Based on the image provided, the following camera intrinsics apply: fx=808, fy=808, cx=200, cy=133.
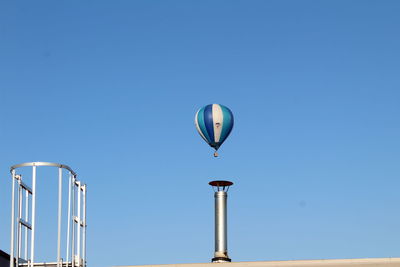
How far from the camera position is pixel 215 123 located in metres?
45.0

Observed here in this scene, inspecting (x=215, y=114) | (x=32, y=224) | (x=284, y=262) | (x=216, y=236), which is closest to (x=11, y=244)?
(x=32, y=224)

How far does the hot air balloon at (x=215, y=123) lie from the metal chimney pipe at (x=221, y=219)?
9.78m

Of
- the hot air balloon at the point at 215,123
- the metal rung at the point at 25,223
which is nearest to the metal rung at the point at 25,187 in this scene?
the metal rung at the point at 25,223

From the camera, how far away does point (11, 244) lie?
17781 mm

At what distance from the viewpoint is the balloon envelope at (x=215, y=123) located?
44.9 metres

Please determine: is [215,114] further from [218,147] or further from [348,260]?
[348,260]

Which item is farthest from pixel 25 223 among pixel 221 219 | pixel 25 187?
pixel 221 219

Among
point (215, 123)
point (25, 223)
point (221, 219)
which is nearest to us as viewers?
point (25, 223)

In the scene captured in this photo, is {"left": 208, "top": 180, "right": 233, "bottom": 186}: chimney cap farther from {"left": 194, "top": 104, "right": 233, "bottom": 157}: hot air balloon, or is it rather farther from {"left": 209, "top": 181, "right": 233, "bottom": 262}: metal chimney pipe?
{"left": 194, "top": 104, "right": 233, "bottom": 157}: hot air balloon

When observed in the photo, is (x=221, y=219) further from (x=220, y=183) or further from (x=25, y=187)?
(x=25, y=187)

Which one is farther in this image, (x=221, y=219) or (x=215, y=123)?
(x=215, y=123)

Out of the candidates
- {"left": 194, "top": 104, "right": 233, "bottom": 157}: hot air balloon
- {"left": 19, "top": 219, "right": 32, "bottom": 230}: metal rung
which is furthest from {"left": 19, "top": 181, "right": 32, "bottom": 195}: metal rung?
{"left": 194, "top": 104, "right": 233, "bottom": 157}: hot air balloon

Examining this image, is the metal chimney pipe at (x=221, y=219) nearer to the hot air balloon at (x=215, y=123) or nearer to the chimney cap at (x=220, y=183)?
the chimney cap at (x=220, y=183)

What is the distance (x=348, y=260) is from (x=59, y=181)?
765cm
